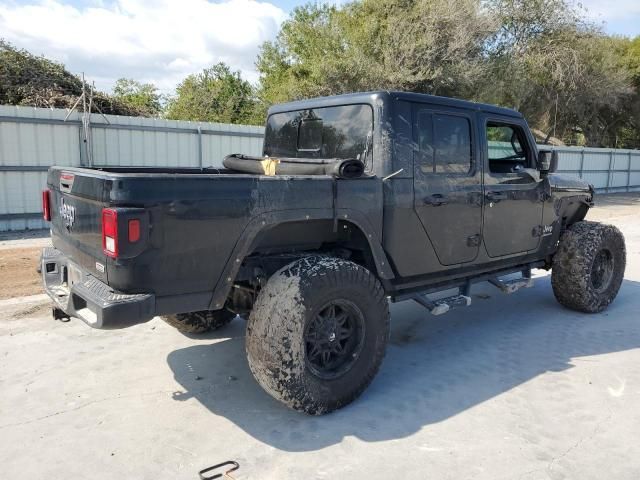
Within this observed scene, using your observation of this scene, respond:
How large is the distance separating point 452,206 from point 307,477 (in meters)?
2.36

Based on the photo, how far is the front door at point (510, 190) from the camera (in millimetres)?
4645

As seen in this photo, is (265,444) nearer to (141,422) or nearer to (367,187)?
(141,422)

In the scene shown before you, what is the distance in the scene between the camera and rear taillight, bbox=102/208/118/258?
2735 mm

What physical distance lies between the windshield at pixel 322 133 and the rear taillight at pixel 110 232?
1.89 metres

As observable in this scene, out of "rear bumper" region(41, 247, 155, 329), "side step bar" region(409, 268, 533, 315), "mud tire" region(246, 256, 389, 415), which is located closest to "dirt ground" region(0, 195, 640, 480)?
"mud tire" region(246, 256, 389, 415)

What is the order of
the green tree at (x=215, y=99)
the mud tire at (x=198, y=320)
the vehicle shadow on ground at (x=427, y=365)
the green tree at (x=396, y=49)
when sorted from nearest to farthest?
the vehicle shadow on ground at (x=427, y=365) < the mud tire at (x=198, y=320) < the green tree at (x=396, y=49) < the green tree at (x=215, y=99)

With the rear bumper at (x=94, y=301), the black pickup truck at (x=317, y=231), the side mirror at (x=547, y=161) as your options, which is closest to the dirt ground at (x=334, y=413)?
the black pickup truck at (x=317, y=231)

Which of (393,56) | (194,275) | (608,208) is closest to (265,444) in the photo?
(194,275)

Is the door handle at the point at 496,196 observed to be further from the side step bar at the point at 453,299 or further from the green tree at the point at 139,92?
the green tree at the point at 139,92

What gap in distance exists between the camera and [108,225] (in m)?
2.80

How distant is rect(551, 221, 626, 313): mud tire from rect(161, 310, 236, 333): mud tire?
3.42m

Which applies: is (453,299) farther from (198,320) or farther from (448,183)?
(198,320)

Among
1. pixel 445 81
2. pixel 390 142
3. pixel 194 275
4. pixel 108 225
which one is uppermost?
pixel 445 81

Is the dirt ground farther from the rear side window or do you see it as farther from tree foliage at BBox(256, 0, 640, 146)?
tree foliage at BBox(256, 0, 640, 146)
